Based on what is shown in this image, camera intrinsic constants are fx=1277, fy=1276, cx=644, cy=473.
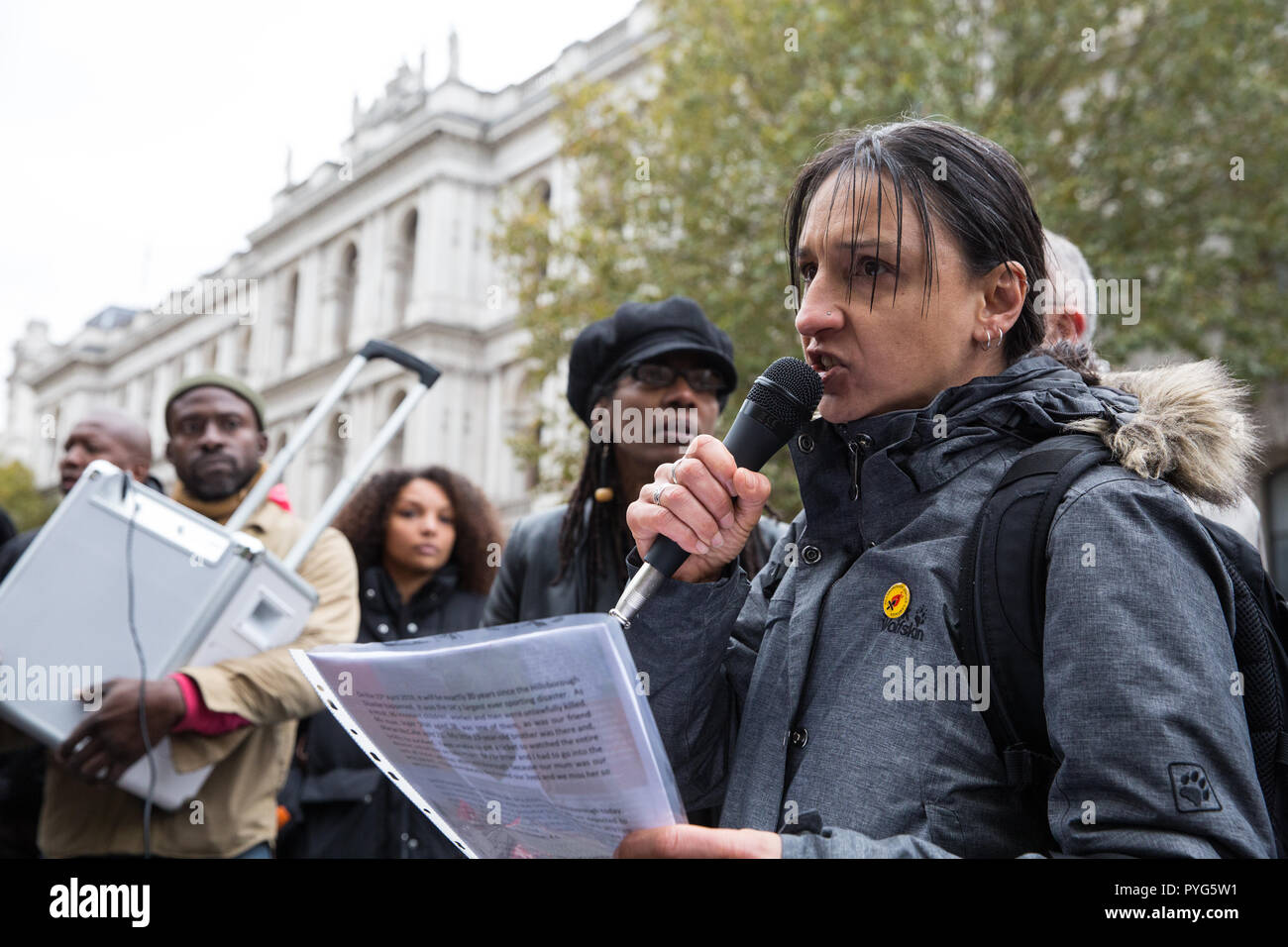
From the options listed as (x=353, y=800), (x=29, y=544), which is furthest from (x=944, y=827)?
(x=29, y=544)

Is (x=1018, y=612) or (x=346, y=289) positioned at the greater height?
(x=346, y=289)

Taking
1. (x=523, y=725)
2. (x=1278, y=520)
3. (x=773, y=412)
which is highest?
(x=1278, y=520)

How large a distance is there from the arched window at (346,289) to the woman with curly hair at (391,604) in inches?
1364

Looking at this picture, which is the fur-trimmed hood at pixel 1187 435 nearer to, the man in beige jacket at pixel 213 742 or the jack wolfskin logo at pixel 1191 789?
the jack wolfskin logo at pixel 1191 789

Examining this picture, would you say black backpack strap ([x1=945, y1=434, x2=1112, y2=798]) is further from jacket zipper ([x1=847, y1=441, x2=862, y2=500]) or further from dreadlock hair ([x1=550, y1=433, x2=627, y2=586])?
dreadlock hair ([x1=550, y1=433, x2=627, y2=586])

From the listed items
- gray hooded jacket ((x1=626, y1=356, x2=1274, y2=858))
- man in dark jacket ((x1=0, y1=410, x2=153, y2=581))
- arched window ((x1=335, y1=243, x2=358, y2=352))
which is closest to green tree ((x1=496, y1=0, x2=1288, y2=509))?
man in dark jacket ((x1=0, y1=410, x2=153, y2=581))

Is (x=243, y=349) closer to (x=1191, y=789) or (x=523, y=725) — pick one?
(x=523, y=725)

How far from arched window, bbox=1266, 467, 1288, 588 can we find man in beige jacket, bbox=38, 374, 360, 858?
1560 cm

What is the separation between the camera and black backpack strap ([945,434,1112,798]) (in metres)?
1.53

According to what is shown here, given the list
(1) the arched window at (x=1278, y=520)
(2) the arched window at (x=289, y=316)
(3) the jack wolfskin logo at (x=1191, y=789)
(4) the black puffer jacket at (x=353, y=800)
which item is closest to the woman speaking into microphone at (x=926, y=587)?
(3) the jack wolfskin logo at (x=1191, y=789)

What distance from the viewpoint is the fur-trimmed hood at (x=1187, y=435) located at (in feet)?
5.26

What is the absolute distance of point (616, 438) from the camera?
371cm

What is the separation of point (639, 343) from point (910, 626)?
212 cm

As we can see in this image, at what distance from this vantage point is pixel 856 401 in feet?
6.06
